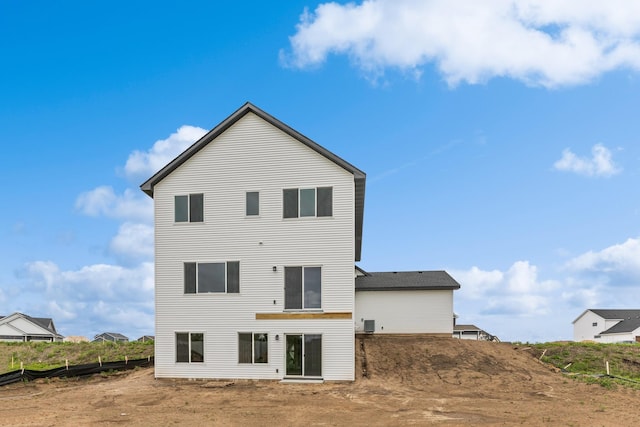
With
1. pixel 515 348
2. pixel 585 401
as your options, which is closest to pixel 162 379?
pixel 585 401

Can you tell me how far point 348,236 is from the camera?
2250cm

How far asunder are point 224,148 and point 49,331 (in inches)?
2727

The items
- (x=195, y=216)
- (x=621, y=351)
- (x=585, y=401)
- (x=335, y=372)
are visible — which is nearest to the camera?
(x=585, y=401)

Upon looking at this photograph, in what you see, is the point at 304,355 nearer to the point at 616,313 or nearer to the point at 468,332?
the point at 468,332

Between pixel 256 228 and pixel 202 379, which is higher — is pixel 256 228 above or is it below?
above

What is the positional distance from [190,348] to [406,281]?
1653cm

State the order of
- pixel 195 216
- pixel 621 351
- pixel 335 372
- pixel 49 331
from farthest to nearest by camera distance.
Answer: pixel 49 331 → pixel 621 351 → pixel 195 216 → pixel 335 372

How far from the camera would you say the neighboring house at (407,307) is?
33.5 m

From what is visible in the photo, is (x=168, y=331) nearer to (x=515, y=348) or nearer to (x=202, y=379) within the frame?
(x=202, y=379)

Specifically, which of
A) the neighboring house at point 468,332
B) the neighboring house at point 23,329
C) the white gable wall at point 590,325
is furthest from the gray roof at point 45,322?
the white gable wall at point 590,325

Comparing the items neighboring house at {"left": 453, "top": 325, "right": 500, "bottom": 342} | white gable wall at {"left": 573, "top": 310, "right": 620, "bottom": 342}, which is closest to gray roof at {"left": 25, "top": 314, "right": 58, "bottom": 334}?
neighboring house at {"left": 453, "top": 325, "right": 500, "bottom": 342}

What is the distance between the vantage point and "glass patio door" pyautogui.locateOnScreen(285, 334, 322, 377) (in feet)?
72.7

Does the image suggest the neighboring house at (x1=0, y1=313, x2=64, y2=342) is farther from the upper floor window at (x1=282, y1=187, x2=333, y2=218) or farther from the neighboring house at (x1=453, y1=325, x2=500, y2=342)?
the upper floor window at (x1=282, y1=187, x2=333, y2=218)

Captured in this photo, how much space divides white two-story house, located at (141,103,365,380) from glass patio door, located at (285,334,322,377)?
42 mm
